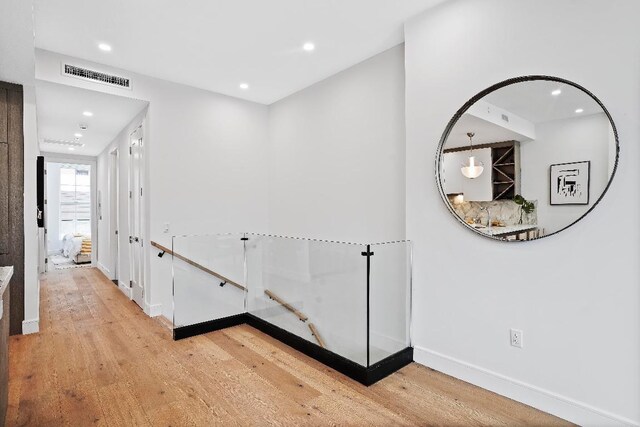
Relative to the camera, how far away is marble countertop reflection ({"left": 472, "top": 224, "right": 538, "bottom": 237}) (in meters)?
2.22

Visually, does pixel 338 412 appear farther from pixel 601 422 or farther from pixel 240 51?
pixel 240 51

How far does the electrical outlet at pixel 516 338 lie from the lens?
2227mm

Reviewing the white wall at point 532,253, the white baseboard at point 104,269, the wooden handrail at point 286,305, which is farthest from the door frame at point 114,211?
the white wall at point 532,253

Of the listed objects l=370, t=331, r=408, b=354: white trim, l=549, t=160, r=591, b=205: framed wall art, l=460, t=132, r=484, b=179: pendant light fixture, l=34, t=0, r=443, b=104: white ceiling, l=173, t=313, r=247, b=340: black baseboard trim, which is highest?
l=34, t=0, r=443, b=104: white ceiling

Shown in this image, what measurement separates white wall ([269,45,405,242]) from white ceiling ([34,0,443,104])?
0.27 m

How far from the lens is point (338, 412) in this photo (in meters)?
2.16

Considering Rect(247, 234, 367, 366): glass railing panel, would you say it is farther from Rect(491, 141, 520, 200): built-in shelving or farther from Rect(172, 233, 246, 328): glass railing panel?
Rect(491, 141, 520, 200): built-in shelving

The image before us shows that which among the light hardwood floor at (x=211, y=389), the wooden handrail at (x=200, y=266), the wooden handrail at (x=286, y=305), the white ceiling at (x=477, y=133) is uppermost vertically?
the white ceiling at (x=477, y=133)

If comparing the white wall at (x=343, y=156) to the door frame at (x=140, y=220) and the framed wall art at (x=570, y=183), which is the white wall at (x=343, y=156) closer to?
the framed wall art at (x=570, y=183)

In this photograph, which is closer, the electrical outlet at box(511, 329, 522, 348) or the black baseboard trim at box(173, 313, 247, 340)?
the electrical outlet at box(511, 329, 522, 348)

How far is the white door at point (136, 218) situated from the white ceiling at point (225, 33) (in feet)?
3.74

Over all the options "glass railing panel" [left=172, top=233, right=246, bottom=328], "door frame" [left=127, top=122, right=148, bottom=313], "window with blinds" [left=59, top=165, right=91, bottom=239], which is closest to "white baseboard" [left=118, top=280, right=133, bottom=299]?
"door frame" [left=127, top=122, right=148, bottom=313]

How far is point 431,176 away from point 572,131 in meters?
0.93

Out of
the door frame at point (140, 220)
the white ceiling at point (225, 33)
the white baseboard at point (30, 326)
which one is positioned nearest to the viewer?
the white ceiling at point (225, 33)
